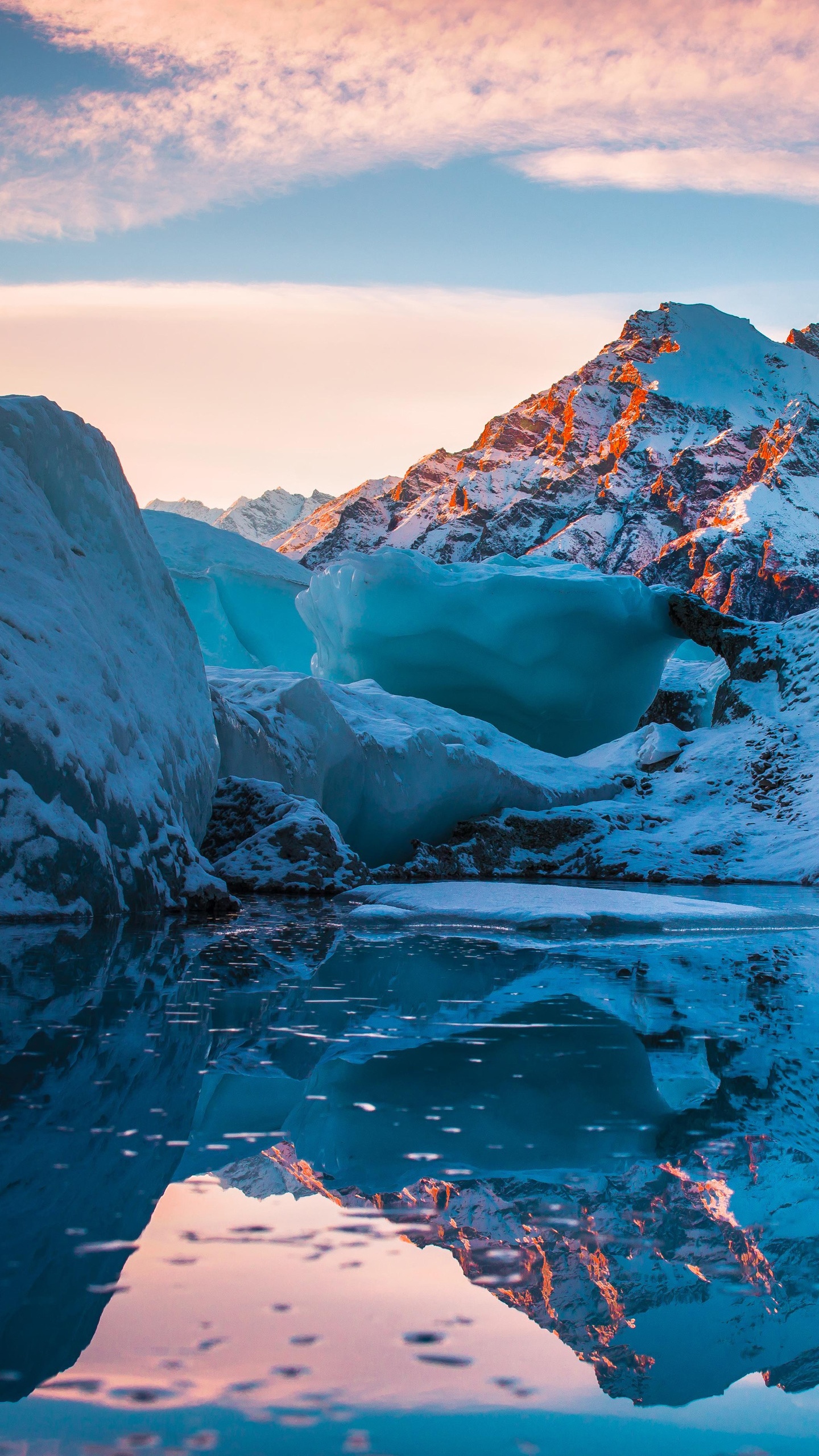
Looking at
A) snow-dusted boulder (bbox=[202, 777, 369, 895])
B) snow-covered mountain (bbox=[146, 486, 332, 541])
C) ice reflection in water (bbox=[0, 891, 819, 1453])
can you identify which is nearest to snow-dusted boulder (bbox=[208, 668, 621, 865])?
snow-dusted boulder (bbox=[202, 777, 369, 895])

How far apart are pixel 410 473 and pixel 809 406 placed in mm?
26657

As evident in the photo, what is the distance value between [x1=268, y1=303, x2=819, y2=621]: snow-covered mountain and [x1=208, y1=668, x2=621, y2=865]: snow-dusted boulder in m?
38.2

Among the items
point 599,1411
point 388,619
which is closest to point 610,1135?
point 599,1411

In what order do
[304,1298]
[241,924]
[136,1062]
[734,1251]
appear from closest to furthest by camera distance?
1. [304,1298]
2. [734,1251]
3. [136,1062]
4. [241,924]

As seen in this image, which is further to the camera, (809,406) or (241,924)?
(809,406)

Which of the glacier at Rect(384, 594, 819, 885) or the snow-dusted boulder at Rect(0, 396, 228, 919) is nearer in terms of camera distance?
the snow-dusted boulder at Rect(0, 396, 228, 919)

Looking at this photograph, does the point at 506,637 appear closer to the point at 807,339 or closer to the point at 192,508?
the point at 807,339

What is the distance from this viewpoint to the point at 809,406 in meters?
58.6

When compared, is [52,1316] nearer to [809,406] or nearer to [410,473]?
[809,406]

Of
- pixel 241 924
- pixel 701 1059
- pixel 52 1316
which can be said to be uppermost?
pixel 52 1316

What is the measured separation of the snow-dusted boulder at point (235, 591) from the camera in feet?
62.2

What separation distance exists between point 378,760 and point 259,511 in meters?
94.0

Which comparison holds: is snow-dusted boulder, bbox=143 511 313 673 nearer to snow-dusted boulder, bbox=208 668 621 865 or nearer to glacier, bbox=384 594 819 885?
snow-dusted boulder, bbox=208 668 621 865

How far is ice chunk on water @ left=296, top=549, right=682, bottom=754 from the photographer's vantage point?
42.9ft
